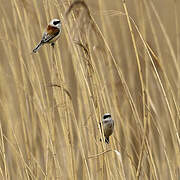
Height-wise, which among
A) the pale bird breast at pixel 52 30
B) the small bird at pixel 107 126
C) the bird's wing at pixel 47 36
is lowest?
the small bird at pixel 107 126

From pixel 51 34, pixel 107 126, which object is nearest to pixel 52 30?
pixel 51 34

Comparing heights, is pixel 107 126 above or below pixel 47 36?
below

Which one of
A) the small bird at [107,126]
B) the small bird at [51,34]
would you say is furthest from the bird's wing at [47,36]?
the small bird at [107,126]

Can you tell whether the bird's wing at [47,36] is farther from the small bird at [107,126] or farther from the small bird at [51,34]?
the small bird at [107,126]

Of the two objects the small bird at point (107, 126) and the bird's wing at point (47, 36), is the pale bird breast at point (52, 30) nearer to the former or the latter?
the bird's wing at point (47, 36)

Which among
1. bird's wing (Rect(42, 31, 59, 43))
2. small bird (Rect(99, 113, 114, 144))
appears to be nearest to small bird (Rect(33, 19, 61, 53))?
bird's wing (Rect(42, 31, 59, 43))

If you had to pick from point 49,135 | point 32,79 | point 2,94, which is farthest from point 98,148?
point 2,94

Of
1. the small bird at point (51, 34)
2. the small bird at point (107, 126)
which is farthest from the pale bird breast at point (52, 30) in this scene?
the small bird at point (107, 126)

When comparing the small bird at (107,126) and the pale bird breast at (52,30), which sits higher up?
the pale bird breast at (52,30)

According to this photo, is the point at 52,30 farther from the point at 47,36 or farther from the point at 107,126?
the point at 107,126

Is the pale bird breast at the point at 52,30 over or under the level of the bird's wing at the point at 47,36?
over

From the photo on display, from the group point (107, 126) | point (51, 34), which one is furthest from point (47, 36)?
point (107, 126)

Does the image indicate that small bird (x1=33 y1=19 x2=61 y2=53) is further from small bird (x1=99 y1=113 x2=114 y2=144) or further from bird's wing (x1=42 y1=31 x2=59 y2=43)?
small bird (x1=99 y1=113 x2=114 y2=144)

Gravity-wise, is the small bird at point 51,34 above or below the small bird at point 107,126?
above
